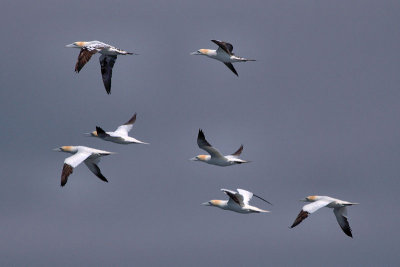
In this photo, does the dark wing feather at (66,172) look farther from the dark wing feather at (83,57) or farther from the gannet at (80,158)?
the dark wing feather at (83,57)

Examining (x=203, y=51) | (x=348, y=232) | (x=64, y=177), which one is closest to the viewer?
(x=64, y=177)

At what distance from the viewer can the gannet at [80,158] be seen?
4384 cm

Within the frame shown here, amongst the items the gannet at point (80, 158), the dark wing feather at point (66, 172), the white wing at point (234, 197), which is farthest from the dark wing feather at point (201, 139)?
the dark wing feather at point (66, 172)

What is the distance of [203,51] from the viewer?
49.8 m

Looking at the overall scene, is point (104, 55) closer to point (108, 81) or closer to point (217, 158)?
point (108, 81)

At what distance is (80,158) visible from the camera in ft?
148

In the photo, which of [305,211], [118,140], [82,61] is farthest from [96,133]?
[305,211]

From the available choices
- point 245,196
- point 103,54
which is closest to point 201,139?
point 245,196

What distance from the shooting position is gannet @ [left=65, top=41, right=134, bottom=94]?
146 feet

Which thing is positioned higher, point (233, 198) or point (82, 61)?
point (82, 61)

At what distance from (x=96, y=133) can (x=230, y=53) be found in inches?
266

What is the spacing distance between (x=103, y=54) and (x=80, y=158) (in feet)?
18.9

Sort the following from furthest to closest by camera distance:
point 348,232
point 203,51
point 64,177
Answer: point 203,51
point 348,232
point 64,177

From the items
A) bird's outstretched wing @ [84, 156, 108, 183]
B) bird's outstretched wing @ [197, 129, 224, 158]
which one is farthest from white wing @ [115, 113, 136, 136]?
bird's outstretched wing @ [197, 129, 224, 158]
